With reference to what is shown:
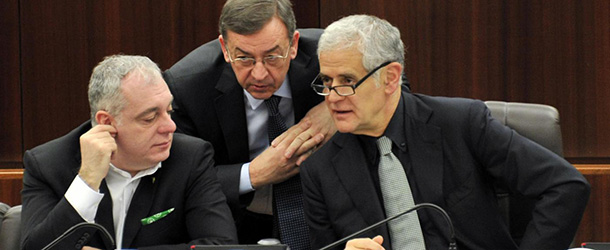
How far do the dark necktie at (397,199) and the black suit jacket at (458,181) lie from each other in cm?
3

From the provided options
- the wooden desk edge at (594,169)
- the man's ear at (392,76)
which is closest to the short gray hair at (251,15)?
the man's ear at (392,76)

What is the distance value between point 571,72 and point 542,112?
128 centimetres

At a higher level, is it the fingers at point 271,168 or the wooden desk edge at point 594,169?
the fingers at point 271,168

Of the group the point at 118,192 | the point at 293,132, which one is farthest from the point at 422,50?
the point at 118,192

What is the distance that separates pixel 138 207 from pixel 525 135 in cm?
126

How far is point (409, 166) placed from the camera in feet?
8.96

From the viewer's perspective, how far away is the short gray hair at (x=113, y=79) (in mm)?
2686

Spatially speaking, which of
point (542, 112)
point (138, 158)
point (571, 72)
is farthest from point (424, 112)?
point (571, 72)

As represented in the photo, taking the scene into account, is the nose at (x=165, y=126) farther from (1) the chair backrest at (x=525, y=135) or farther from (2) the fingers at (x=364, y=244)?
(1) the chair backrest at (x=525, y=135)

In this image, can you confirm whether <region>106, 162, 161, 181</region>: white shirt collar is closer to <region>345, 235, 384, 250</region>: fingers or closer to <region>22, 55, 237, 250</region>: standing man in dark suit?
<region>22, 55, 237, 250</region>: standing man in dark suit

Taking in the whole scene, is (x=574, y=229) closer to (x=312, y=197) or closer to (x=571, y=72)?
(x=312, y=197)

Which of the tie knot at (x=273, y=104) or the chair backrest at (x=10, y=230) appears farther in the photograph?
the tie knot at (x=273, y=104)

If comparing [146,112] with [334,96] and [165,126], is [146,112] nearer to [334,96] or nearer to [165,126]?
[165,126]

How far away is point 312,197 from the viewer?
2750 mm
